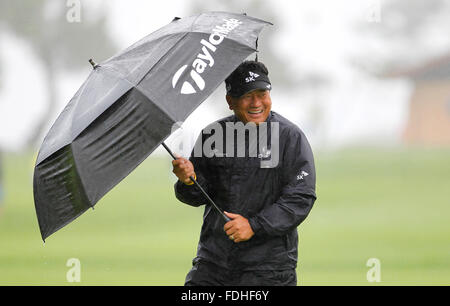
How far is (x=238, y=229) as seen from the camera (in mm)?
3799

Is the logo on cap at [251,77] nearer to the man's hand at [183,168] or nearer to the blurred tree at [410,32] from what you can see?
the man's hand at [183,168]

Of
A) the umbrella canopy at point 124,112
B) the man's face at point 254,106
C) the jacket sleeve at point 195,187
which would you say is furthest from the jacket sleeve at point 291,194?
the umbrella canopy at point 124,112

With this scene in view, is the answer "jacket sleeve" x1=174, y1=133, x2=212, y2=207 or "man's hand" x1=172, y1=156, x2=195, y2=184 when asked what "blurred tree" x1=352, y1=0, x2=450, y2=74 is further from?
"man's hand" x1=172, y1=156, x2=195, y2=184

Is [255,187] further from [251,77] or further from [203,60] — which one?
[203,60]

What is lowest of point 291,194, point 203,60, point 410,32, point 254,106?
point 291,194

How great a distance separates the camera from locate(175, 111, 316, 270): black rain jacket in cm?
386

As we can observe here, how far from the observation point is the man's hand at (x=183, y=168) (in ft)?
12.5

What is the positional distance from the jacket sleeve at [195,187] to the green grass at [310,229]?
182 inches

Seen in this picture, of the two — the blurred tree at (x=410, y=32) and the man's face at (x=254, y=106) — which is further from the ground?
the blurred tree at (x=410, y=32)

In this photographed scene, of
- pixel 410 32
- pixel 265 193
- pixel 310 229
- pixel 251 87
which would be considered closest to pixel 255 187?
pixel 265 193

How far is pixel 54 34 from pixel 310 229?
16.4 feet

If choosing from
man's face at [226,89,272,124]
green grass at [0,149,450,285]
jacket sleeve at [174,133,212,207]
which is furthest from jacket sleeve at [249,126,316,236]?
green grass at [0,149,450,285]

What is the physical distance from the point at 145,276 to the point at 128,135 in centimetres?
561
